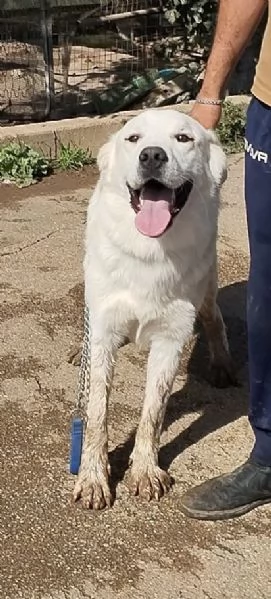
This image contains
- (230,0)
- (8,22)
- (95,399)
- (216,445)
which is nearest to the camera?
(230,0)

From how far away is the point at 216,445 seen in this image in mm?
3707

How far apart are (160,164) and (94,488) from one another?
118cm

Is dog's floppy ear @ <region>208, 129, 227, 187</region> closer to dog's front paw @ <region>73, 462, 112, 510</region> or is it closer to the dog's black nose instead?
the dog's black nose

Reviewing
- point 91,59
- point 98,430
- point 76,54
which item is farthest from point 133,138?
point 91,59

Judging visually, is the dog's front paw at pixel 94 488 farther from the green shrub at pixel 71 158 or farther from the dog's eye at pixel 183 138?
the green shrub at pixel 71 158

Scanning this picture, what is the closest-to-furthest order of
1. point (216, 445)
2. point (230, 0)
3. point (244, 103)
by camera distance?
point (230, 0), point (216, 445), point (244, 103)

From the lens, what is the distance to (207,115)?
329 cm

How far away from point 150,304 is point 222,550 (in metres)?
0.88

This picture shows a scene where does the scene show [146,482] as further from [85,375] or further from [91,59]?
[91,59]

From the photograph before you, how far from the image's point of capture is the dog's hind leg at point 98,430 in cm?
325

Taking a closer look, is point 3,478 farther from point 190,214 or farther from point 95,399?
point 190,214

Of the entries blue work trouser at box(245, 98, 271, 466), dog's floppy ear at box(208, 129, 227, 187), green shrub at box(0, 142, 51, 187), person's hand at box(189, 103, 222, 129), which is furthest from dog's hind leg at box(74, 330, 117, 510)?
green shrub at box(0, 142, 51, 187)

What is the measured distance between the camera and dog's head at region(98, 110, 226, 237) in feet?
9.47

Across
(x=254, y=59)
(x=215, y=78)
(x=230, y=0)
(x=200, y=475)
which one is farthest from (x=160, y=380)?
(x=254, y=59)
